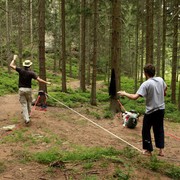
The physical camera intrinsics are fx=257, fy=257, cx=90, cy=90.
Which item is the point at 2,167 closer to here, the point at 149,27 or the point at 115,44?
the point at 115,44

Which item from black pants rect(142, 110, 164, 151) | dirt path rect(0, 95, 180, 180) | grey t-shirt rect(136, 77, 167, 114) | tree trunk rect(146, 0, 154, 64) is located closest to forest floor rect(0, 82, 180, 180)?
dirt path rect(0, 95, 180, 180)

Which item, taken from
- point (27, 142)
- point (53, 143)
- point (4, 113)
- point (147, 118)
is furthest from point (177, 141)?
point (4, 113)

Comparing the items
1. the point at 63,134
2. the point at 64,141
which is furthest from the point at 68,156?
the point at 63,134

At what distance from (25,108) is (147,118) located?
14.5ft

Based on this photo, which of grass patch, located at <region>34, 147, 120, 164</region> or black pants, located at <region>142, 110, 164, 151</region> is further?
black pants, located at <region>142, 110, 164, 151</region>

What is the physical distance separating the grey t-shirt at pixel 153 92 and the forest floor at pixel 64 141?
117cm

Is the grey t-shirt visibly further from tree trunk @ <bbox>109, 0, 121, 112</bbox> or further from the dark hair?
tree trunk @ <bbox>109, 0, 121, 112</bbox>

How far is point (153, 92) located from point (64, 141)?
3066 mm

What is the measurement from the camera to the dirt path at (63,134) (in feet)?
16.3

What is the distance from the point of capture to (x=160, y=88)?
18.4ft

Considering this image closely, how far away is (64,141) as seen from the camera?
7266mm

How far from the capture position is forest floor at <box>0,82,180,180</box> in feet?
15.3

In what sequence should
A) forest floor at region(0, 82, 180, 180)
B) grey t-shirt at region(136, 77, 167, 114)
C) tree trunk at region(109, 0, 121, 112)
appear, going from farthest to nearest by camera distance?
tree trunk at region(109, 0, 121, 112) < grey t-shirt at region(136, 77, 167, 114) < forest floor at region(0, 82, 180, 180)

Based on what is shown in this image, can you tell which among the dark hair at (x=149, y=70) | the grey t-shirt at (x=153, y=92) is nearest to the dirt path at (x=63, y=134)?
the grey t-shirt at (x=153, y=92)
